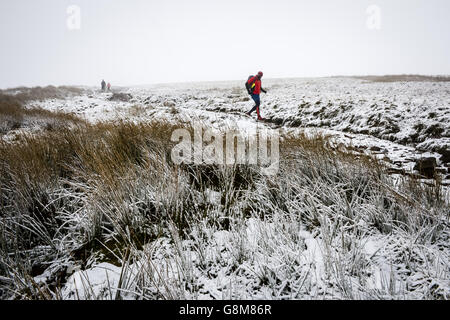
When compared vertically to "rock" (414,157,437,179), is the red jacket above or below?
above

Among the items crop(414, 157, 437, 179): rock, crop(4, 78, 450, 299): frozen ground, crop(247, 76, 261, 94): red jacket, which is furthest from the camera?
crop(247, 76, 261, 94): red jacket

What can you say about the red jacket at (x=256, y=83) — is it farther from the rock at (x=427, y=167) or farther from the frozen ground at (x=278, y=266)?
the frozen ground at (x=278, y=266)

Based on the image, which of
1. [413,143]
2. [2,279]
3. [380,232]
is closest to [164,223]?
[2,279]

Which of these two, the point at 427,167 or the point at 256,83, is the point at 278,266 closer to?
the point at 427,167

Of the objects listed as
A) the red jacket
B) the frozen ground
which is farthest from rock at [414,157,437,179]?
the red jacket

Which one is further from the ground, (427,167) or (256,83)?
(256,83)

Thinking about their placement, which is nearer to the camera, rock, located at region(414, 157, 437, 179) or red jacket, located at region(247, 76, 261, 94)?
rock, located at region(414, 157, 437, 179)

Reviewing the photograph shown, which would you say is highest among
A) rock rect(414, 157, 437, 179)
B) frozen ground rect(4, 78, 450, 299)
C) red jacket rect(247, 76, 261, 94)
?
red jacket rect(247, 76, 261, 94)

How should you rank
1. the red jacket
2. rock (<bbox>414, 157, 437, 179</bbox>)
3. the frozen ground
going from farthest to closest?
the red jacket, rock (<bbox>414, 157, 437, 179</bbox>), the frozen ground

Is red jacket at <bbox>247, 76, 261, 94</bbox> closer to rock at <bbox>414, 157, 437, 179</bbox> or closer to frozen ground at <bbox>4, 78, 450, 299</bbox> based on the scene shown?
rock at <bbox>414, 157, 437, 179</bbox>

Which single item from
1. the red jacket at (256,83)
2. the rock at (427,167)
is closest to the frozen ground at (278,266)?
the rock at (427,167)

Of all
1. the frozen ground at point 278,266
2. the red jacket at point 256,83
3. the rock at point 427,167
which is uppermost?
the red jacket at point 256,83

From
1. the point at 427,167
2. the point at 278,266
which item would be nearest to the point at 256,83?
the point at 427,167
